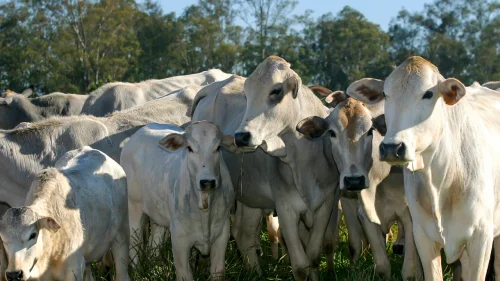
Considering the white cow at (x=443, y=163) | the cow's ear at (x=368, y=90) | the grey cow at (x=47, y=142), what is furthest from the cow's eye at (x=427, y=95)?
the grey cow at (x=47, y=142)

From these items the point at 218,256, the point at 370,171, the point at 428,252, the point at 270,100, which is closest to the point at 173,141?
the point at 270,100

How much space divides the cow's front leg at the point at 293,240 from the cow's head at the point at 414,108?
2.25m

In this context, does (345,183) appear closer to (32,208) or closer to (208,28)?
(32,208)

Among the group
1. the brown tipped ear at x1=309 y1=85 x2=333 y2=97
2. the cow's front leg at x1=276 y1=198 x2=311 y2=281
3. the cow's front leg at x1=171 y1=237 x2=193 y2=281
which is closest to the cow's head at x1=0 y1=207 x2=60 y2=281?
the cow's front leg at x1=171 y1=237 x2=193 y2=281

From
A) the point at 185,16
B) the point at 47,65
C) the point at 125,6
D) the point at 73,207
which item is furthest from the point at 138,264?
the point at 185,16

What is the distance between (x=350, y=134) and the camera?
7.99m

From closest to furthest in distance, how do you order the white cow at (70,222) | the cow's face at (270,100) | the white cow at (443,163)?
the white cow at (443,163)
the white cow at (70,222)
the cow's face at (270,100)

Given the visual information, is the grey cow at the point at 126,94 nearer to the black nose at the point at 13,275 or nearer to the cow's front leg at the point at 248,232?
the cow's front leg at the point at 248,232

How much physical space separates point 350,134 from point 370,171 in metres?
0.42

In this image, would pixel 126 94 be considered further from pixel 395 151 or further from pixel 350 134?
pixel 395 151

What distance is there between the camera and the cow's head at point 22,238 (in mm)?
6580

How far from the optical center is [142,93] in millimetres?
15438

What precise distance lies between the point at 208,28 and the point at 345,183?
4790cm

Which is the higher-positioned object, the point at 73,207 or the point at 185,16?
the point at 185,16
